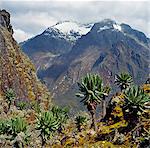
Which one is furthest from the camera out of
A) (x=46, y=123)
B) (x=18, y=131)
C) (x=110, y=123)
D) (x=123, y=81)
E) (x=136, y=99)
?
(x=123, y=81)

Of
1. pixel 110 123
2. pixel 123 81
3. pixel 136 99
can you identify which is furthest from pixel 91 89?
pixel 123 81

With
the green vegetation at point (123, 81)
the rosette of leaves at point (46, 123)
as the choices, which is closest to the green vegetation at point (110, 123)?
the rosette of leaves at point (46, 123)

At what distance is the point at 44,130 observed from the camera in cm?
8394

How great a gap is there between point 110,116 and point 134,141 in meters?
14.2

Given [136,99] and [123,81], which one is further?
[123,81]

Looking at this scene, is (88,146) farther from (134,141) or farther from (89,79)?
(89,79)

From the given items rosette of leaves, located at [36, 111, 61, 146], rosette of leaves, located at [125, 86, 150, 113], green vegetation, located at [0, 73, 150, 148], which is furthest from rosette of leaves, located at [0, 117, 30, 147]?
rosette of leaves, located at [125, 86, 150, 113]

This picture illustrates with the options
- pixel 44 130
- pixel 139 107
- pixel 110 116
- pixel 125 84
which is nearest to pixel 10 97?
pixel 125 84

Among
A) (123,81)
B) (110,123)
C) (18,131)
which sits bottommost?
(18,131)

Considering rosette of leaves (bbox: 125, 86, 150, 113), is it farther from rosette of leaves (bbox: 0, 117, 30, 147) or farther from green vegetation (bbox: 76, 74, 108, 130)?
rosette of leaves (bbox: 0, 117, 30, 147)

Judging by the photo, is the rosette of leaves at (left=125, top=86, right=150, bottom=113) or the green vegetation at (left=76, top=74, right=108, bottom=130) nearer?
the rosette of leaves at (left=125, top=86, right=150, bottom=113)

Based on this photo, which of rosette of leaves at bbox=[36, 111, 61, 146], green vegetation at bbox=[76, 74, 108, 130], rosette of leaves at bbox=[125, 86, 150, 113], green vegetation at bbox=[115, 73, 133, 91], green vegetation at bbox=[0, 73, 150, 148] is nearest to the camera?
rosette of leaves at bbox=[125, 86, 150, 113]

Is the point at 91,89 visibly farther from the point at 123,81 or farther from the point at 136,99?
the point at 123,81

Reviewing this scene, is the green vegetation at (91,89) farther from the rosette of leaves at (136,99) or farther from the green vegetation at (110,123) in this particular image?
the rosette of leaves at (136,99)
